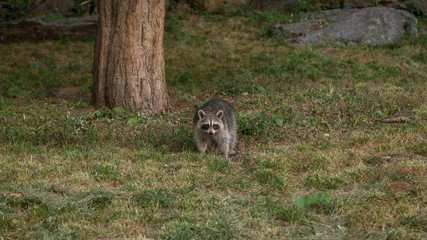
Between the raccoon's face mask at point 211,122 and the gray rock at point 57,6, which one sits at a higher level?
the gray rock at point 57,6

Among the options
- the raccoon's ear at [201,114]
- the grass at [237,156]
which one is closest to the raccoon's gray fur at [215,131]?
the raccoon's ear at [201,114]

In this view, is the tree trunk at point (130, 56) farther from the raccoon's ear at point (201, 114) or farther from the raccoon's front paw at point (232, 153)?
the raccoon's front paw at point (232, 153)

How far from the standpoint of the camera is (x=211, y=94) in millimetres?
9656

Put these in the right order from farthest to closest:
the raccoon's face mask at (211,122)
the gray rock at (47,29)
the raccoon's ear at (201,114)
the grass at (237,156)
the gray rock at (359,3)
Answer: the gray rock at (359,3), the gray rock at (47,29), the raccoon's ear at (201,114), the raccoon's face mask at (211,122), the grass at (237,156)

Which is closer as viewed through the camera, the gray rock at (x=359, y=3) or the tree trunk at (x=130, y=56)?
the tree trunk at (x=130, y=56)

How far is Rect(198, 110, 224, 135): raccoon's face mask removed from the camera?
21.6 ft

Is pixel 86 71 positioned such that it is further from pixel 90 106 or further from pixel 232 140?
pixel 232 140

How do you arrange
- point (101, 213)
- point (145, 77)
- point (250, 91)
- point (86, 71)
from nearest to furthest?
point (101, 213) → point (145, 77) → point (250, 91) → point (86, 71)

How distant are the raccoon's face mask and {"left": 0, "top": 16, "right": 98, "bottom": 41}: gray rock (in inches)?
324

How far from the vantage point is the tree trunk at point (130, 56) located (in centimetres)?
841

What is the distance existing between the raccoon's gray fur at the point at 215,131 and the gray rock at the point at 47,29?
804 cm

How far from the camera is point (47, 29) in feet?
46.1

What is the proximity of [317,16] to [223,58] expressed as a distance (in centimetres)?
358

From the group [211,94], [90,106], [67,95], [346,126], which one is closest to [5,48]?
[67,95]
